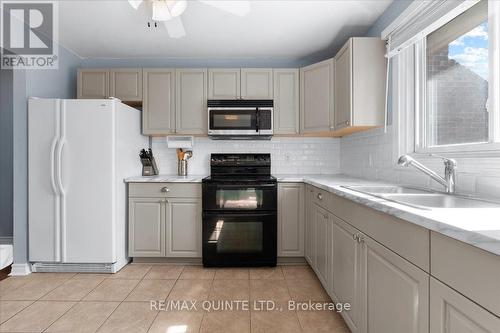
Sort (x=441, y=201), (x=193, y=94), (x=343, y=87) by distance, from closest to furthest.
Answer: (x=441, y=201) < (x=343, y=87) < (x=193, y=94)

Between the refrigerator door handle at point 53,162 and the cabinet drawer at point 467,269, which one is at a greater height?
the refrigerator door handle at point 53,162

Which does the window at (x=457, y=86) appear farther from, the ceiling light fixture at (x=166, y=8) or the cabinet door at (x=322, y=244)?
the ceiling light fixture at (x=166, y=8)

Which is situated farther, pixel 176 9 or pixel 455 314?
pixel 176 9

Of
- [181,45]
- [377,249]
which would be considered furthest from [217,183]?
[377,249]

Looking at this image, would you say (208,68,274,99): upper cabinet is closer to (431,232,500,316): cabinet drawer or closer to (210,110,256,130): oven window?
(210,110,256,130): oven window

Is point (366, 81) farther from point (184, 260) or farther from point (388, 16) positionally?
point (184, 260)

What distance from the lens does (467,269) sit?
2.43 feet

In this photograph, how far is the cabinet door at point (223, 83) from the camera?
10.4ft

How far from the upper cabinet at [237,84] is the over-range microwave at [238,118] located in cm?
12

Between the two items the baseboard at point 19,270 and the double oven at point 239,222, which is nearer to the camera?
the baseboard at point 19,270

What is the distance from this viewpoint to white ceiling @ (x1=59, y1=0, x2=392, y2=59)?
92.0 inches

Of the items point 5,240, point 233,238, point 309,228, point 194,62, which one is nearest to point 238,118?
point 194,62

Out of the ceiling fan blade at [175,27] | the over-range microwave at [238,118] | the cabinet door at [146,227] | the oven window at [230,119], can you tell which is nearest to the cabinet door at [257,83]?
the over-range microwave at [238,118]

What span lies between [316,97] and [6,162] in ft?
11.8
